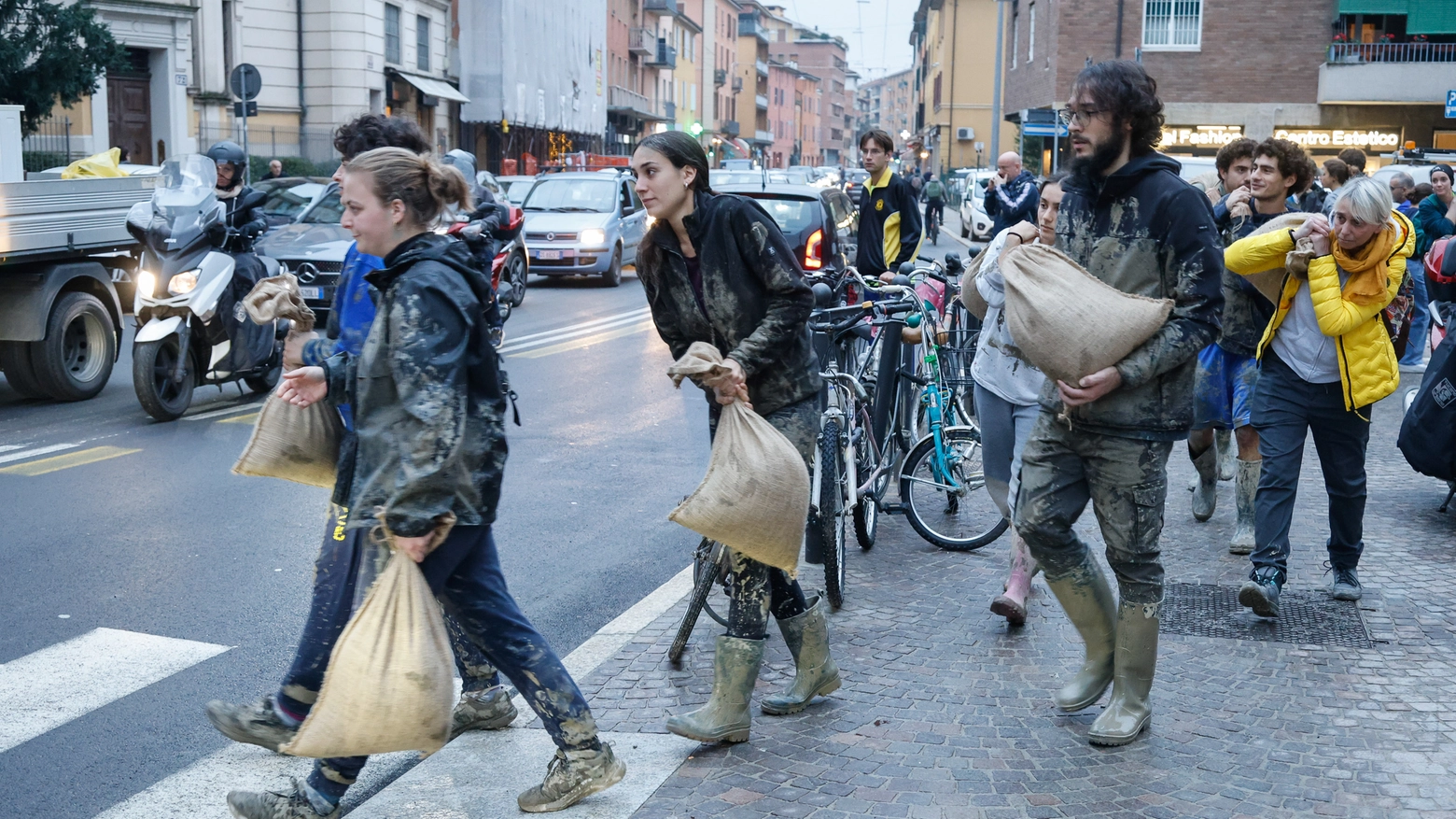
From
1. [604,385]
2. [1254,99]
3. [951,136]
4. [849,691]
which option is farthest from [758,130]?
[849,691]

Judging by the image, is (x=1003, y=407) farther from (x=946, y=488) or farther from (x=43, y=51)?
(x=43, y=51)

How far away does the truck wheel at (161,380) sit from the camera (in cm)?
966

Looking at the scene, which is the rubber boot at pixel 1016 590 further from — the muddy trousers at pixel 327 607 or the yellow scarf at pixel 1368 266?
the muddy trousers at pixel 327 607

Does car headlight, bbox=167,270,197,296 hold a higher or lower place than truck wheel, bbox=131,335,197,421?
higher

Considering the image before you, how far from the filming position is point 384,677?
3.34 m

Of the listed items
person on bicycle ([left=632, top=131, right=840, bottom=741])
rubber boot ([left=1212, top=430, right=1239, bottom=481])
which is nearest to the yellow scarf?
person on bicycle ([left=632, top=131, right=840, bottom=741])

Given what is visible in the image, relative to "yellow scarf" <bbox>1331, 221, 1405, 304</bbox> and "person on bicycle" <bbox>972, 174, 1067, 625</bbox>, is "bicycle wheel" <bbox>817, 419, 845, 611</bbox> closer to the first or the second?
"person on bicycle" <bbox>972, 174, 1067, 625</bbox>

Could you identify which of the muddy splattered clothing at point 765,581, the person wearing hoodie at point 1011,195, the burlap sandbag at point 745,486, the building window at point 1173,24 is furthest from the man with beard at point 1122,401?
the building window at point 1173,24

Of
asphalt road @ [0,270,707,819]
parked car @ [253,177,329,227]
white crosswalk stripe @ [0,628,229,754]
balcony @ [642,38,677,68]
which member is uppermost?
balcony @ [642,38,677,68]

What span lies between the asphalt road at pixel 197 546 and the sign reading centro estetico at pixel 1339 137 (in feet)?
108

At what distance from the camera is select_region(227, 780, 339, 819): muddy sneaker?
363 cm

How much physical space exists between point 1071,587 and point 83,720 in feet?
10.4

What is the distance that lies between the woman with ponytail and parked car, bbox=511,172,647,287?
17.6 m

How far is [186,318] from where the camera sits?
9.96 metres
